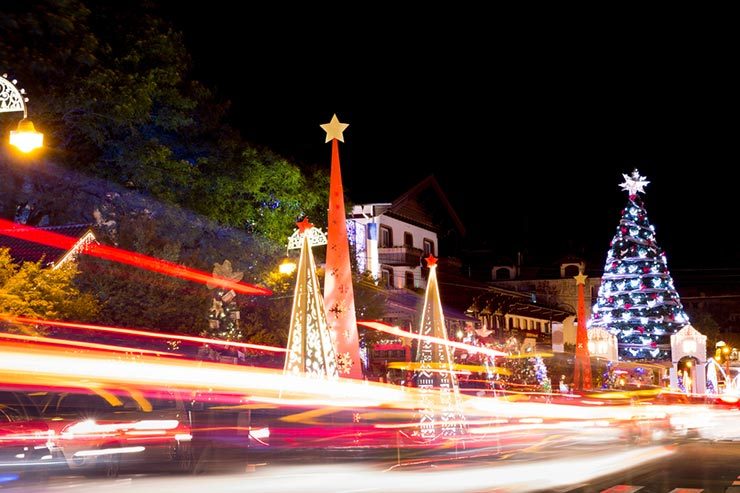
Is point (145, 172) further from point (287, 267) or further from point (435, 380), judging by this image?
point (435, 380)

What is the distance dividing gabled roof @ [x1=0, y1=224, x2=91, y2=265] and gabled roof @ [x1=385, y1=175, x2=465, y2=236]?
937 inches

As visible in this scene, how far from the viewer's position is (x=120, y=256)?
2805 centimetres

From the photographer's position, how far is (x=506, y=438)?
1081 inches

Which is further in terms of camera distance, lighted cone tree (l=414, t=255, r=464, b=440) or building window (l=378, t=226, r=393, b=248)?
building window (l=378, t=226, r=393, b=248)

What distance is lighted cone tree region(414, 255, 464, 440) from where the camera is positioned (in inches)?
881

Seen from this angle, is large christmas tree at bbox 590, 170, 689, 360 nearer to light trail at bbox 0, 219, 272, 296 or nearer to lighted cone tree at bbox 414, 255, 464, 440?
lighted cone tree at bbox 414, 255, 464, 440

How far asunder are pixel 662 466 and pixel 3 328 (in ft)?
45.6

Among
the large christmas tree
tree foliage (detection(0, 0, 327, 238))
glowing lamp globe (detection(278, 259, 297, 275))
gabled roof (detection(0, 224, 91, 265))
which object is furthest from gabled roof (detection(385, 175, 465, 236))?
gabled roof (detection(0, 224, 91, 265))

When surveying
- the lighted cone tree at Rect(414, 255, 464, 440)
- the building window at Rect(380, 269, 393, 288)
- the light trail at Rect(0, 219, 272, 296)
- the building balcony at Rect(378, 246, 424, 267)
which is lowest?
the lighted cone tree at Rect(414, 255, 464, 440)

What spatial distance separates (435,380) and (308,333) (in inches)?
324

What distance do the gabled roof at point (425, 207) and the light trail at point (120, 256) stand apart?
911 inches

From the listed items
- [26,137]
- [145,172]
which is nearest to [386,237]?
[145,172]

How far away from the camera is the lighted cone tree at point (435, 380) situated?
2238cm

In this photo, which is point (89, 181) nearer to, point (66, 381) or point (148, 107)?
point (148, 107)
